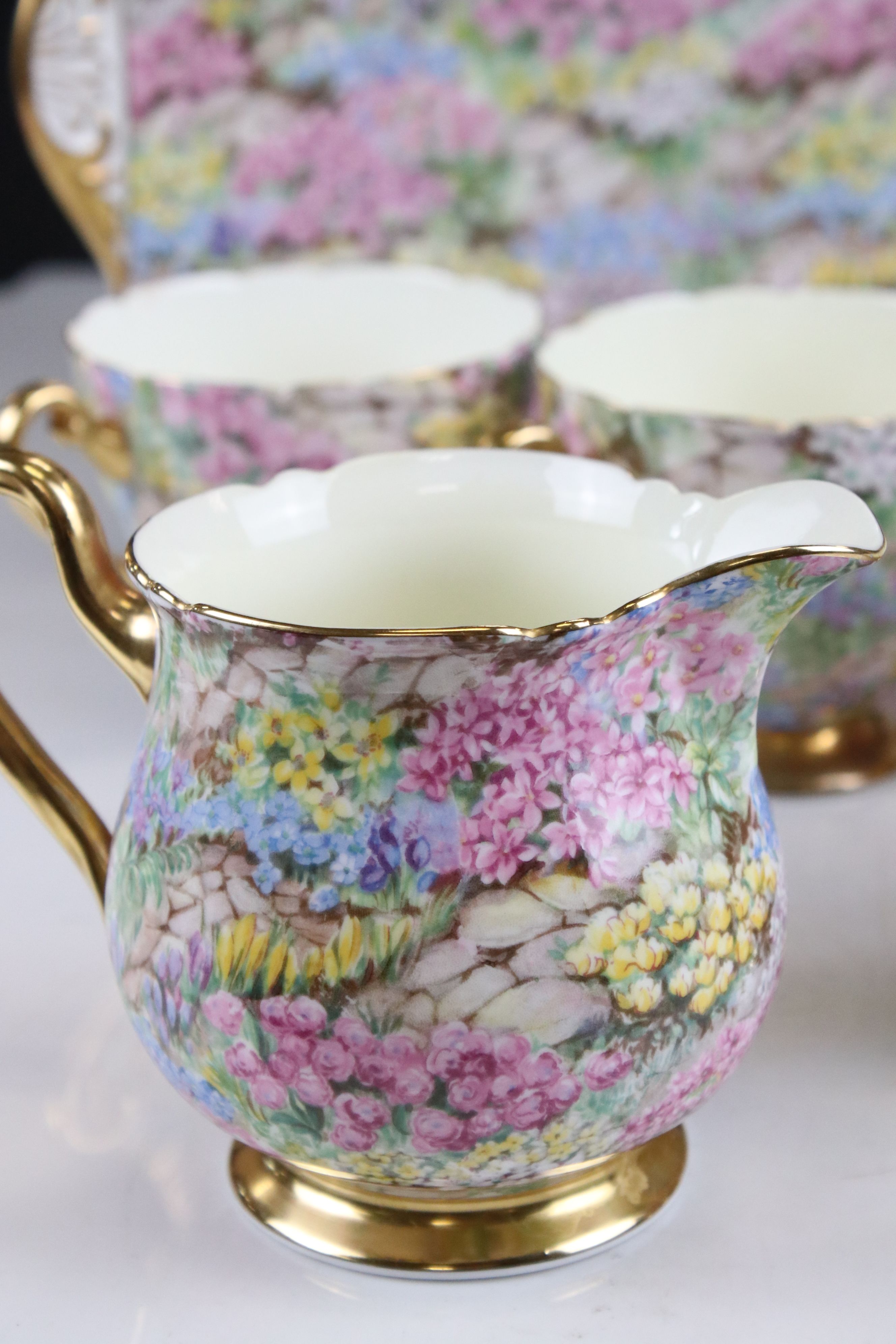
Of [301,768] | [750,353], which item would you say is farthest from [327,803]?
[750,353]

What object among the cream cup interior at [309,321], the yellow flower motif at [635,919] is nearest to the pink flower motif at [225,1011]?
the yellow flower motif at [635,919]

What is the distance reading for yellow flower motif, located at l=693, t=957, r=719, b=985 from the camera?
0.47 metres

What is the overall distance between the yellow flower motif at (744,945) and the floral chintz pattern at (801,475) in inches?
10.9

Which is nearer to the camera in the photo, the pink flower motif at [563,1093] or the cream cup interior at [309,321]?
the pink flower motif at [563,1093]

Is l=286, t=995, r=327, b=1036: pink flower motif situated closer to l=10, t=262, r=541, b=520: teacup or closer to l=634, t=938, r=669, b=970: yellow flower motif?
l=634, t=938, r=669, b=970: yellow flower motif

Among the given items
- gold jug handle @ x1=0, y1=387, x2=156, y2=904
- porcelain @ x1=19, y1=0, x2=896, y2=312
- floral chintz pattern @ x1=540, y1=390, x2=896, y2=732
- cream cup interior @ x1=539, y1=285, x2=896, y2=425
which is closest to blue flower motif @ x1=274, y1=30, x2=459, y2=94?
porcelain @ x1=19, y1=0, x2=896, y2=312

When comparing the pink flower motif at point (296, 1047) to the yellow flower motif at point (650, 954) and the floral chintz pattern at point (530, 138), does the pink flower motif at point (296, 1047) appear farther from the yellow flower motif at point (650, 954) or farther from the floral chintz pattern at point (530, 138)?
the floral chintz pattern at point (530, 138)

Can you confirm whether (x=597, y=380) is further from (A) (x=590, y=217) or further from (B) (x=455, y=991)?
(B) (x=455, y=991)

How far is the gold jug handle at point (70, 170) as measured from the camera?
1.03 m

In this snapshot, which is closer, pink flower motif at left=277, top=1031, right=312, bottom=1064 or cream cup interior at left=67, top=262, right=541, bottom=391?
pink flower motif at left=277, top=1031, right=312, bottom=1064

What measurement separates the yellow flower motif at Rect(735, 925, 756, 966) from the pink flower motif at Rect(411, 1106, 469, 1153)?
0.09m

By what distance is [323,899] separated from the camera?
0.46 metres

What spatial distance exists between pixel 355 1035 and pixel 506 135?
73 cm

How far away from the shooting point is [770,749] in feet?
2.73
